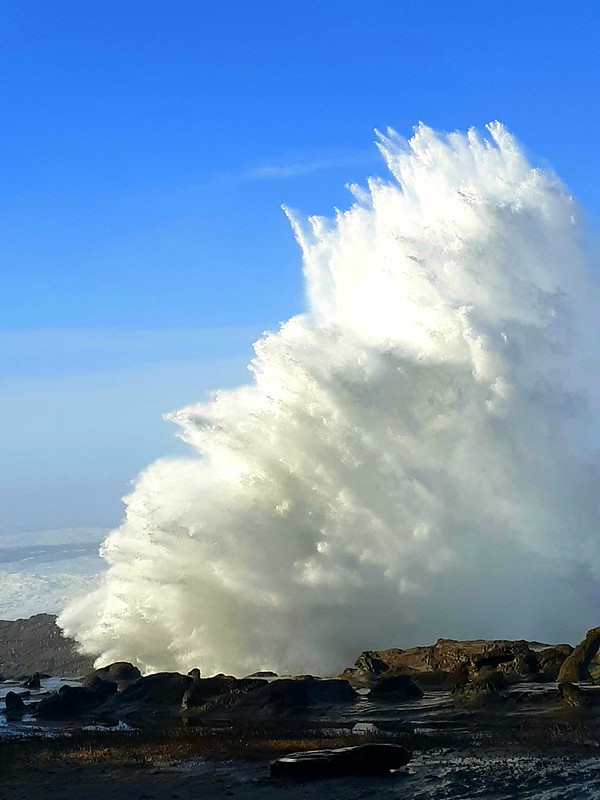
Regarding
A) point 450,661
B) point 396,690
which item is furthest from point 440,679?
point 396,690

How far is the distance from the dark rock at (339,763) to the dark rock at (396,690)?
500 inches

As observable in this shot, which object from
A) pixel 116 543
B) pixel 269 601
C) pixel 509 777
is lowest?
pixel 509 777

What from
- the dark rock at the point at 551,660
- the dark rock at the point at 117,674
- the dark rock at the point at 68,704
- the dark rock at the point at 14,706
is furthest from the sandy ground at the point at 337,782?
the dark rock at the point at 117,674

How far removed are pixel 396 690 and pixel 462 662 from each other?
5607mm

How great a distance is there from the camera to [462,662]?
35.8 metres

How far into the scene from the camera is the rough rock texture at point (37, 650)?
5928 cm

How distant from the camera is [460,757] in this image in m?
19.6

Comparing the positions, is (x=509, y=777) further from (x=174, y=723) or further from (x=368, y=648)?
(x=368, y=648)

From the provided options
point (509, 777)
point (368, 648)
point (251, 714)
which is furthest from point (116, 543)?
point (509, 777)

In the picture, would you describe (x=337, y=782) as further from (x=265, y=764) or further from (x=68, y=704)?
(x=68, y=704)

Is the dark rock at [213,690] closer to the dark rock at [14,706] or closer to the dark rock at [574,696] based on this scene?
the dark rock at [14,706]

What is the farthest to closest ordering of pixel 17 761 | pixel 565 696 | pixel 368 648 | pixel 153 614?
1. pixel 153 614
2. pixel 368 648
3. pixel 565 696
4. pixel 17 761

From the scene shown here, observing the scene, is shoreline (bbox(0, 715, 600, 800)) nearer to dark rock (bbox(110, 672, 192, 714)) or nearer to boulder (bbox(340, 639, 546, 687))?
dark rock (bbox(110, 672, 192, 714))

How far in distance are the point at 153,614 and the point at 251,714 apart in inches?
877
